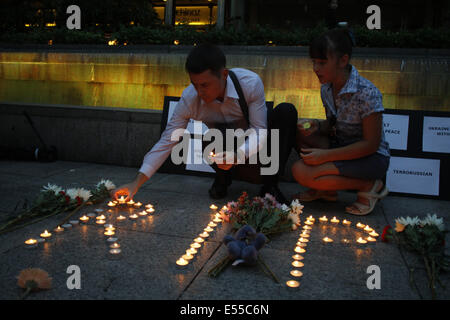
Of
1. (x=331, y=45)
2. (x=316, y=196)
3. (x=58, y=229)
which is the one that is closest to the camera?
(x=58, y=229)

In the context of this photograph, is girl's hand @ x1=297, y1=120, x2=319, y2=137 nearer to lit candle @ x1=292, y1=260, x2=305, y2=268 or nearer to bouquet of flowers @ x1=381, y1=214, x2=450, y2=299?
bouquet of flowers @ x1=381, y1=214, x2=450, y2=299

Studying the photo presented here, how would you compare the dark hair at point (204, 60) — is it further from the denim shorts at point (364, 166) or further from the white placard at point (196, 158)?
the white placard at point (196, 158)

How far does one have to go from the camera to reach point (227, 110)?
3146 millimetres

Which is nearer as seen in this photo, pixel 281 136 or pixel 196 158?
pixel 281 136

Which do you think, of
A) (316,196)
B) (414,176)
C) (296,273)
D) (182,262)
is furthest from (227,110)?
(414,176)

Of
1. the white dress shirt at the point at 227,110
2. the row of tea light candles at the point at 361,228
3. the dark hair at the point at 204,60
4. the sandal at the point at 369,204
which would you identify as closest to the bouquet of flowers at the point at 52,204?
the white dress shirt at the point at 227,110

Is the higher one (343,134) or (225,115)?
(225,115)

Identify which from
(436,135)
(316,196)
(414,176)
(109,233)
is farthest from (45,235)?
(436,135)

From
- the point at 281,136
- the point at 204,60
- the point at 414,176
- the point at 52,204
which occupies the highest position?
the point at 204,60

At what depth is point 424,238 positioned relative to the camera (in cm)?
221

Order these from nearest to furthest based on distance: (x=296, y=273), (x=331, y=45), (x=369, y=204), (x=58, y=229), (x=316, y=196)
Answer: (x=296, y=273)
(x=58, y=229)
(x=331, y=45)
(x=369, y=204)
(x=316, y=196)

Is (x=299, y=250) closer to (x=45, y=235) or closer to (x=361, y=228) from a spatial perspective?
(x=361, y=228)

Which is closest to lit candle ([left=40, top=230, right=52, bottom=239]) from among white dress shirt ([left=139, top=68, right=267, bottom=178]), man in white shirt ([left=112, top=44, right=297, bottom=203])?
man in white shirt ([left=112, top=44, right=297, bottom=203])

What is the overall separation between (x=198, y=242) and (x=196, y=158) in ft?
6.85
